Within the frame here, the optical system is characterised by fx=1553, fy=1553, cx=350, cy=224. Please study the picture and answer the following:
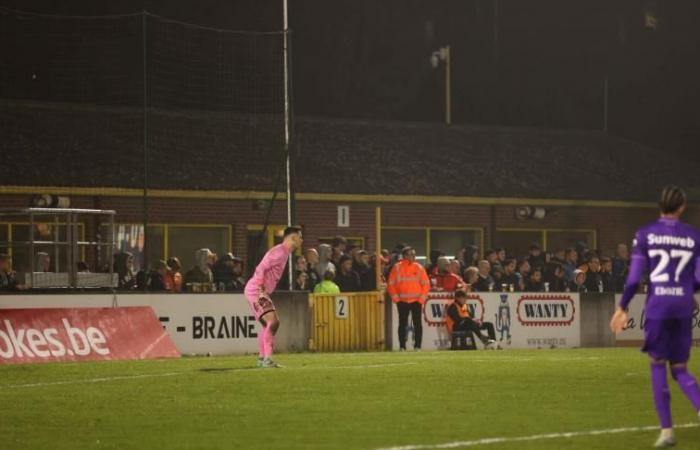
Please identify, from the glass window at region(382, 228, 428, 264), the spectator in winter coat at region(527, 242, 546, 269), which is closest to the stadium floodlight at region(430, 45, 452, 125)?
the glass window at region(382, 228, 428, 264)

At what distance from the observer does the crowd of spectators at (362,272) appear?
2705cm

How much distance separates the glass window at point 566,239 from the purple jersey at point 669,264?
33.4 metres

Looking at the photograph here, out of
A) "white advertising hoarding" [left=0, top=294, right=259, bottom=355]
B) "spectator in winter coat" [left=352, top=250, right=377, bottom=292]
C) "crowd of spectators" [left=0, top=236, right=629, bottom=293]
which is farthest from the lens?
"spectator in winter coat" [left=352, top=250, right=377, bottom=292]

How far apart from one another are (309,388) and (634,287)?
5.92 metres

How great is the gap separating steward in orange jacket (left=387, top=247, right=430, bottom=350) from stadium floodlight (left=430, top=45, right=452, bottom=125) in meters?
21.2

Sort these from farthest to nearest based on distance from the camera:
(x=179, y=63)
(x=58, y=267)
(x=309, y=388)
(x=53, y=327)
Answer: (x=179, y=63) < (x=58, y=267) < (x=53, y=327) < (x=309, y=388)

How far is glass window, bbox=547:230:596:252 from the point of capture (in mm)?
45125

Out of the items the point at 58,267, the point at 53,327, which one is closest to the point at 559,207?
the point at 58,267

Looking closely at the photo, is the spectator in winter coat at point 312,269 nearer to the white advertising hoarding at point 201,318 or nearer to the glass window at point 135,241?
the white advertising hoarding at point 201,318

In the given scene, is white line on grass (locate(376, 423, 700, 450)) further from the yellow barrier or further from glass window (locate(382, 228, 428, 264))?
glass window (locate(382, 228, 428, 264))

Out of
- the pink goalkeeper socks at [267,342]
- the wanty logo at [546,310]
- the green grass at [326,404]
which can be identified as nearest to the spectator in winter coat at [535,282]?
the wanty logo at [546,310]

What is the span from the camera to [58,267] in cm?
2653

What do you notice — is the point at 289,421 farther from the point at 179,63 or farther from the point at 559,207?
the point at 559,207

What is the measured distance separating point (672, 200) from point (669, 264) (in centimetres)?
48
